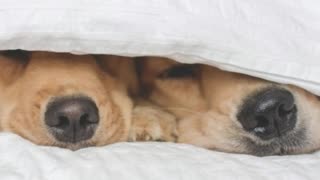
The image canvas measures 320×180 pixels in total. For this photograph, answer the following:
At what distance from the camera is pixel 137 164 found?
109cm

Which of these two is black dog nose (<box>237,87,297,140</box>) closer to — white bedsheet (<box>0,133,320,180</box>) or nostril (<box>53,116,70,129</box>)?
white bedsheet (<box>0,133,320,180</box>)

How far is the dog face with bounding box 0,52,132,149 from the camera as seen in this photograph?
130 cm

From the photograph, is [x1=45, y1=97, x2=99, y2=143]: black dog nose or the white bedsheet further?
[x1=45, y1=97, x2=99, y2=143]: black dog nose

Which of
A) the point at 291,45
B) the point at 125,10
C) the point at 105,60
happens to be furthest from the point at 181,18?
the point at 105,60

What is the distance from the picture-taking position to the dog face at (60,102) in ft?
4.26

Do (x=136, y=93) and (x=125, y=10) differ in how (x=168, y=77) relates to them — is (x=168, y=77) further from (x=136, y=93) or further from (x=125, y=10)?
(x=125, y=10)

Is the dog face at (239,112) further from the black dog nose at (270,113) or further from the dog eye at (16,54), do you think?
the dog eye at (16,54)

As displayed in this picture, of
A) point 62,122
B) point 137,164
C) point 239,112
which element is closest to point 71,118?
→ point 62,122

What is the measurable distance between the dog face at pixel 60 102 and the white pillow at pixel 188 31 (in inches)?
4.7

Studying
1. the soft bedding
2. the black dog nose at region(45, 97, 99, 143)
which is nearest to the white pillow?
the soft bedding

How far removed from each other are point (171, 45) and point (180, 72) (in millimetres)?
353

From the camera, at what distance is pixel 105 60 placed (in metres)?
1.54

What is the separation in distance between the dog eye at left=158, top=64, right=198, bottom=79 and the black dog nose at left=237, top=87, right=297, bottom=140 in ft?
0.76

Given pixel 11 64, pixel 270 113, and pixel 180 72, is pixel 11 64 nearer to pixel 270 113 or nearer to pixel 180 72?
pixel 180 72
